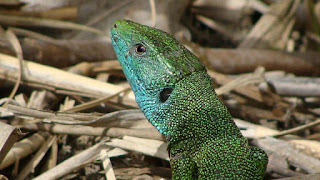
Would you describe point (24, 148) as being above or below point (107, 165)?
above

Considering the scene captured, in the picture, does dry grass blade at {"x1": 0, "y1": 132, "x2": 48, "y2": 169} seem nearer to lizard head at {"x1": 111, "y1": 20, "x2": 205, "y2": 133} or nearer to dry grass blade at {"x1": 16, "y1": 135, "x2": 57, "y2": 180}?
dry grass blade at {"x1": 16, "y1": 135, "x2": 57, "y2": 180}

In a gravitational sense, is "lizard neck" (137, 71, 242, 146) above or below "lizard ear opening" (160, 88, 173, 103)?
below

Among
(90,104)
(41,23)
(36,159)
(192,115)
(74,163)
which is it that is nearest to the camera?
(192,115)

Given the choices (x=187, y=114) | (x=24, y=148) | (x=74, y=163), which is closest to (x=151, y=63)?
(x=187, y=114)

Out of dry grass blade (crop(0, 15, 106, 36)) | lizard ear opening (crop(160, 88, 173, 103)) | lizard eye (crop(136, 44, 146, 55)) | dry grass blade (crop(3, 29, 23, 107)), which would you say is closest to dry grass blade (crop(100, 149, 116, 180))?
lizard ear opening (crop(160, 88, 173, 103))

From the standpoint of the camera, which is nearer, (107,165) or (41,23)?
(107,165)

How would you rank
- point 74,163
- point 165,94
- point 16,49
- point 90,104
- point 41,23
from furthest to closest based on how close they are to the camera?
1. point 41,23
2. point 16,49
3. point 90,104
4. point 74,163
5. point 165,94

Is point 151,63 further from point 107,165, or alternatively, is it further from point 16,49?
point 16,49

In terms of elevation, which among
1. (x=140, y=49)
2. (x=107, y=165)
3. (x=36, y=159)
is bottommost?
(x=107, y=165)

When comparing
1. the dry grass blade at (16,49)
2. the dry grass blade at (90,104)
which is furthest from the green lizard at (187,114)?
the dry grass blade at (16,49)
